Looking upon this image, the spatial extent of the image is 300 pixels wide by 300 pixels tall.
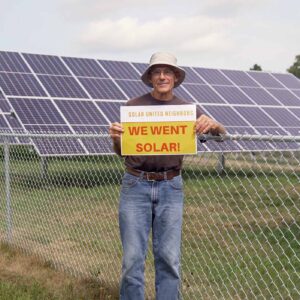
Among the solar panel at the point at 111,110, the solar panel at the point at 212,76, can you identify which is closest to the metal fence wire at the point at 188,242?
the solar panel at the point at 111,110

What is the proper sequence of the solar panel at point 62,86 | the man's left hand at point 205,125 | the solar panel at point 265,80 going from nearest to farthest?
the man's left hand at point 205,125 → the solar panel at point 62,86 → the solar panel at point 265,80

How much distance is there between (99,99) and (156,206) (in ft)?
35.0

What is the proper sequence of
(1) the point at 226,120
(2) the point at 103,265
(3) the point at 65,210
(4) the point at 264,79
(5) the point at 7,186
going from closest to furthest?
1. (2) the point at 103,265
2. (5) the point at 7,186
3. (3) the point at 65,210
4. (1) the point at 226,120
5. (4) the point at 264,79

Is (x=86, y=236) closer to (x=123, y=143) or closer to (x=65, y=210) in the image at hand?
(x=65, y=210)

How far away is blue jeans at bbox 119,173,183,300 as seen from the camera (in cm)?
345

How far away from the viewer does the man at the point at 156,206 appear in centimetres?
345

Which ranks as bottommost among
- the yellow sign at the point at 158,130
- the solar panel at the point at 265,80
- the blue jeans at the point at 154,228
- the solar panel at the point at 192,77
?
the blue jeans at the point at 154,228

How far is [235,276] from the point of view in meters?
5.22

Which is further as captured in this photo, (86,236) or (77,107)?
(77,107)


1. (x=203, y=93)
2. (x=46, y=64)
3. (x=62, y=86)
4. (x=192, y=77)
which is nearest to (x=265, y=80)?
(x=192, y=77)

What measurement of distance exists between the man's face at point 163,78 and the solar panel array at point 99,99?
7214mm

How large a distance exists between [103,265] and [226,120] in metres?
9.43

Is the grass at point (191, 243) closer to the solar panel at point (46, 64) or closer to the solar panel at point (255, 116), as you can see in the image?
the solar panel at point (255, 116)

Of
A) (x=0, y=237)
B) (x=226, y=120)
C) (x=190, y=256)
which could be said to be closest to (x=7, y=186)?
(x=0, y=237)
